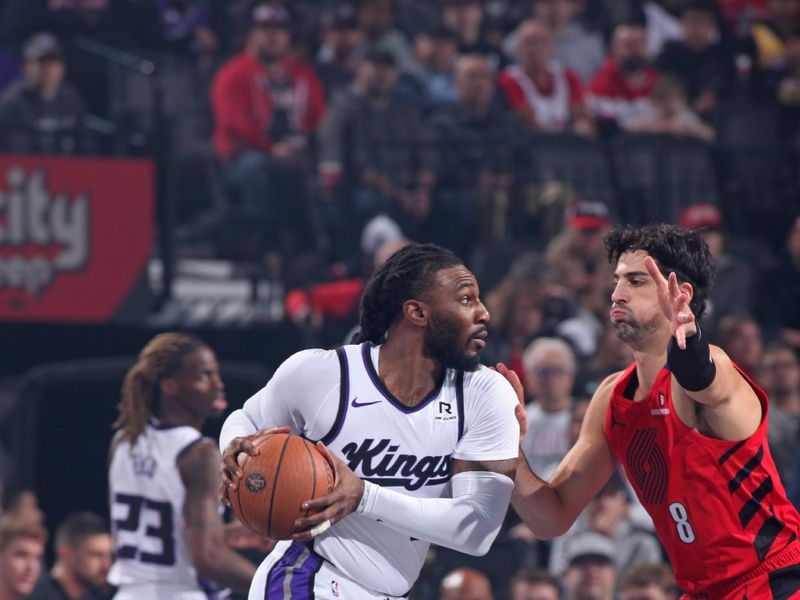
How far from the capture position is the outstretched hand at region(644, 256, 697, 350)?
15.3ft

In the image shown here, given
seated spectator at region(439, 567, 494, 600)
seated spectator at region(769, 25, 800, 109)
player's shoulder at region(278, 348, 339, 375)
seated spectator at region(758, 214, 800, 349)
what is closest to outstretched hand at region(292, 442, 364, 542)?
player's shoulder at region(278, 348, 339, 375)

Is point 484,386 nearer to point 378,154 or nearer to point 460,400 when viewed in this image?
point 460,400

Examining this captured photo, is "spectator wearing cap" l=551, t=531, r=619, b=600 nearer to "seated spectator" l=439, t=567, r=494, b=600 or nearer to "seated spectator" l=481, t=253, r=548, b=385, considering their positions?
"seated spectator" l=439, t=567, r=494, b=600

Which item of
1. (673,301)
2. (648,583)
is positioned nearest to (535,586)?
(648,583)

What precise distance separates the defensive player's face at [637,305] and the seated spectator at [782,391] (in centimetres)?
437

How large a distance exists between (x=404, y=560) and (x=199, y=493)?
68.2 inches

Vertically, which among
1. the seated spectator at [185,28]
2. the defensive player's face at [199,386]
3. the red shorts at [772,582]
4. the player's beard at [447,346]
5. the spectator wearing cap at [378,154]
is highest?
the seated spectator at [185,28]

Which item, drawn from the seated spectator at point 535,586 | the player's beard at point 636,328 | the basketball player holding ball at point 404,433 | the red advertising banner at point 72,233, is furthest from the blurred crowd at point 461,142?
the basketball player holding ball at point 404,433

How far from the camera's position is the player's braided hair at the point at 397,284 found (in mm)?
5020

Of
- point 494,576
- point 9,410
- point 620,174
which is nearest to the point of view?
point 494,576

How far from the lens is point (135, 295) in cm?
997

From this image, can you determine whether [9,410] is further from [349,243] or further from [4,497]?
[349,243]

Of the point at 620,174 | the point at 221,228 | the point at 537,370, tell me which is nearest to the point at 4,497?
the point at 221,228

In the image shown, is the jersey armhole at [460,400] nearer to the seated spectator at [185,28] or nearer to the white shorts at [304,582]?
the white shorts at [304,582]
